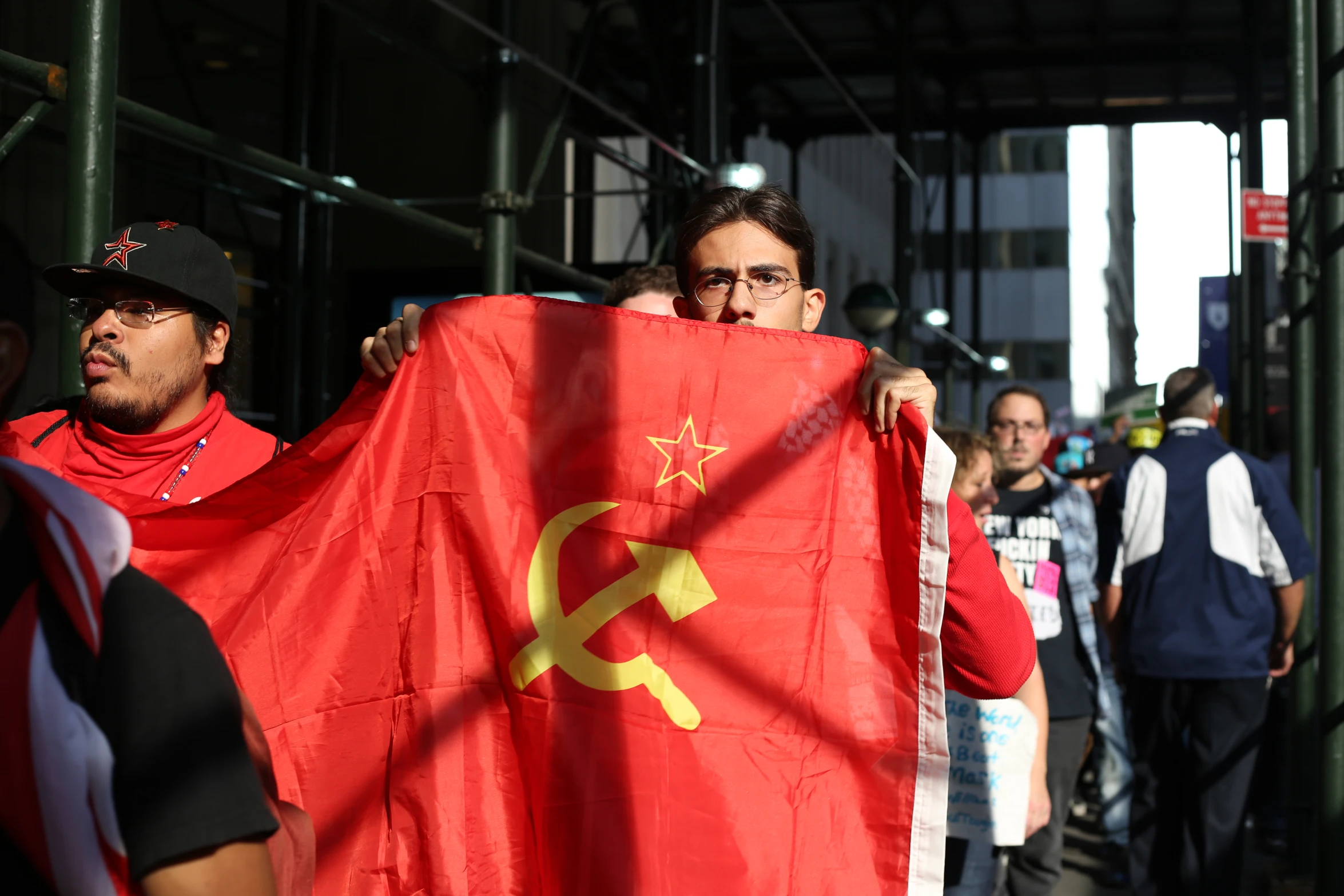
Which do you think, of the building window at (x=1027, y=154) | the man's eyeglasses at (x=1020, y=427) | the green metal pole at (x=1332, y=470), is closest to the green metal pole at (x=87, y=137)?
the man's eyeglasses at (x=1020, y=427)

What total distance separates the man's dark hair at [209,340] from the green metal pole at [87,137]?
4.16 ft

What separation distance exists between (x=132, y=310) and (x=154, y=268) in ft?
0.32

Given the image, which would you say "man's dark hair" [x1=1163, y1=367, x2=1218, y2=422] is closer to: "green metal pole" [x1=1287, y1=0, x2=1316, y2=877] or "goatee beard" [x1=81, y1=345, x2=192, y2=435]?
"green metal pole" [x1=1287, y1=0, x2=1316, y2=877]

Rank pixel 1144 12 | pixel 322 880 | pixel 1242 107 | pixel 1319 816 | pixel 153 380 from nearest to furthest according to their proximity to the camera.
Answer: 1. pixel 322 880
2. pixel 153 380
3. pixel 1319 816
4. pixel 1144 12
5. pixel 1242 107

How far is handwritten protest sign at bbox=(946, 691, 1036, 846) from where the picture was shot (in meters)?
4.30

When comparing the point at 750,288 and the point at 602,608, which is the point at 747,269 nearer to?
the point at 750,288

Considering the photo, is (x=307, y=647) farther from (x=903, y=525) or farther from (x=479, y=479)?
(x=903, y=525)

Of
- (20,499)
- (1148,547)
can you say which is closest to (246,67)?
(1148,547)

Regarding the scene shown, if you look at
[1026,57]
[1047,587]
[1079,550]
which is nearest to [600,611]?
[1047,587]

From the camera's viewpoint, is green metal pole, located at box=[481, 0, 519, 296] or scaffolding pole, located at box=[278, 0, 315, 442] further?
scaffolding pole, located at box=[278, 0, 315, 442]

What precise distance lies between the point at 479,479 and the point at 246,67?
11.9m

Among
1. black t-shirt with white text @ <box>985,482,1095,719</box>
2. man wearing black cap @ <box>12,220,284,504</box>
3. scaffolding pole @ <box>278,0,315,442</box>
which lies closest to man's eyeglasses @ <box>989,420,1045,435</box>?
black t-shirt with white text @ <box>985,482,1095,719</box>

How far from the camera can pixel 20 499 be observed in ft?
3.98

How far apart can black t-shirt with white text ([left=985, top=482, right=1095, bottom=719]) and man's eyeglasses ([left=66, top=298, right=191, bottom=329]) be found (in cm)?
346
